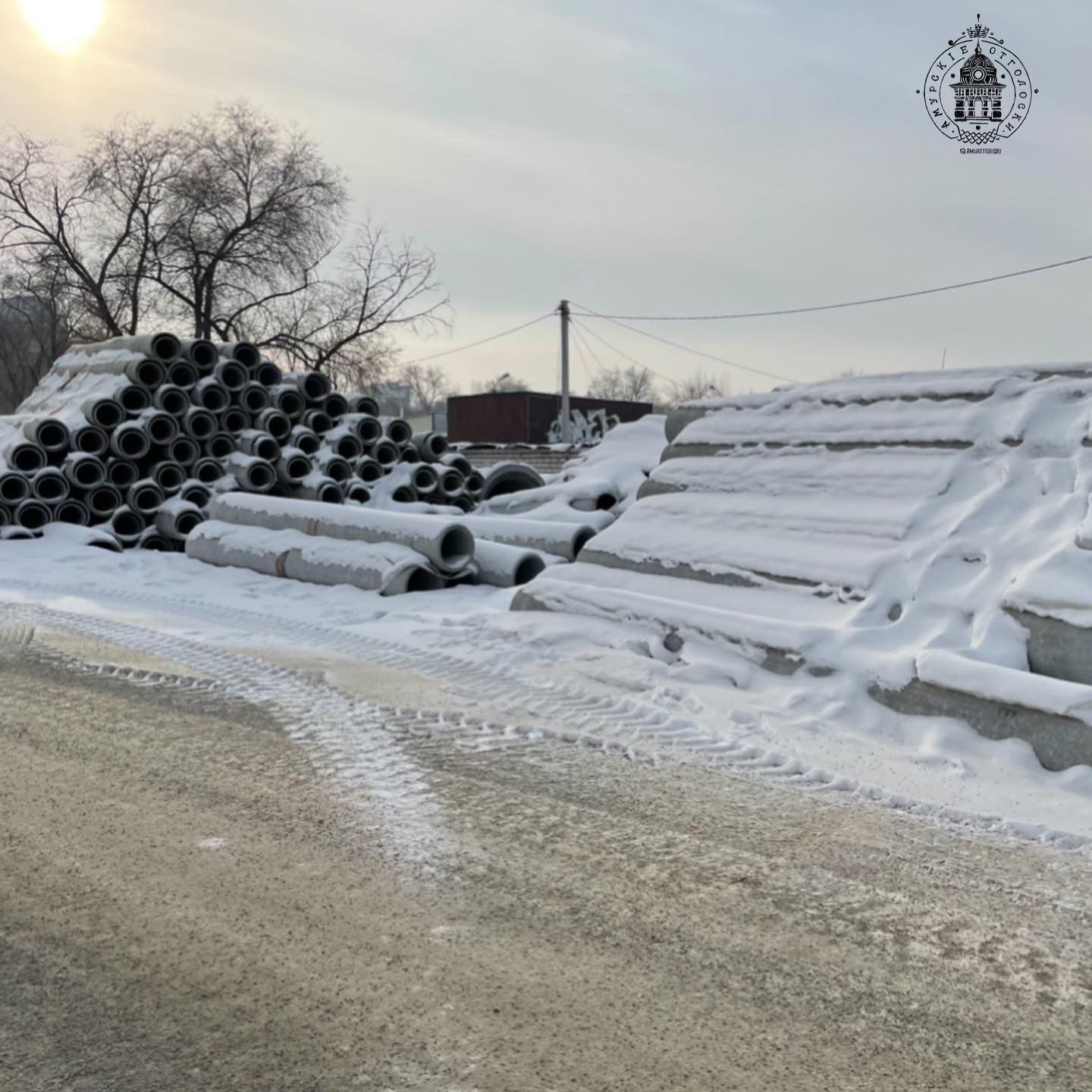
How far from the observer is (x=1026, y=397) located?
24.1ft

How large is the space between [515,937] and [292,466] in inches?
539

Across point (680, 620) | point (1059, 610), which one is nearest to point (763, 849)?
point (1059, 610)

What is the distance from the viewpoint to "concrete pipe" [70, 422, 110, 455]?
1522cm

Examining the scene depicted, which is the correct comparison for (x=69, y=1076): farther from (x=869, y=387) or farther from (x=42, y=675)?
(x=869, y=387)

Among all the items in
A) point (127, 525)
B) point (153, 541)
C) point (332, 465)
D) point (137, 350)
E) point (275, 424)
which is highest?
point (137, 350)

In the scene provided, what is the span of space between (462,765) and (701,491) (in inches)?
172

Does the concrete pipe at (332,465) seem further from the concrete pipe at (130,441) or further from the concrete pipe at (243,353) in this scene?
the concrete pipe at (130,441)

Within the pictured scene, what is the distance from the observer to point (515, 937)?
3369 millimetres

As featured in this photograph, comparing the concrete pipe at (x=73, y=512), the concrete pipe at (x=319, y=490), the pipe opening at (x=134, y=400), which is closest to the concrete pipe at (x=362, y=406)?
the concrete pipe at (x=319, y=490)

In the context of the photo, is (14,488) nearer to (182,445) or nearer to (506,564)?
(182,445)

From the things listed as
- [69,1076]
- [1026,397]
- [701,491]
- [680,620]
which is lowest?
→ [69,1076]

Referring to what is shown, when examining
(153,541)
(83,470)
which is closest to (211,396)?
(83,470)

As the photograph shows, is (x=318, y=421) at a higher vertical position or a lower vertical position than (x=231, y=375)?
lower

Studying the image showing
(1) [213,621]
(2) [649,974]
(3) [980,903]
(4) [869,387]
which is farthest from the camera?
(1) [213,621]
